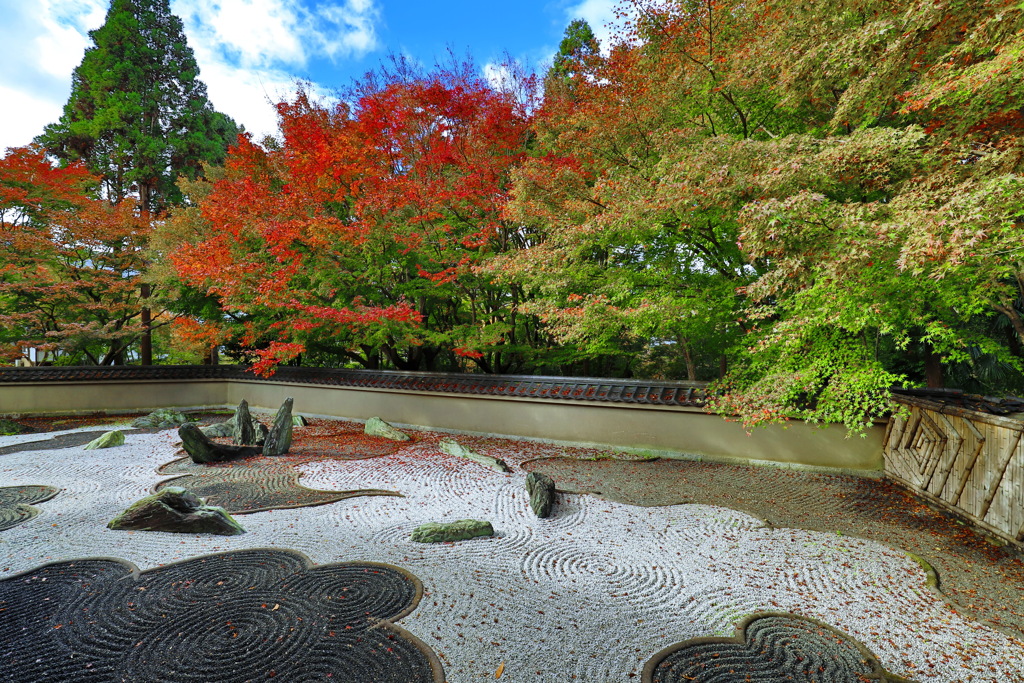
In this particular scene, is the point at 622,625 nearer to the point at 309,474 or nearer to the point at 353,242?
the point at 309,474

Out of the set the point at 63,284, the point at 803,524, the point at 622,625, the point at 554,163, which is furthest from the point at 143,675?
the point at 63,284

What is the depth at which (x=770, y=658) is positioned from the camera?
321 centimetres

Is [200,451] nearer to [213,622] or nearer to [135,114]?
[213,622]

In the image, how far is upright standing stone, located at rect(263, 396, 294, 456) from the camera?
349 inches

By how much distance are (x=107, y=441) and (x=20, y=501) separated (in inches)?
141

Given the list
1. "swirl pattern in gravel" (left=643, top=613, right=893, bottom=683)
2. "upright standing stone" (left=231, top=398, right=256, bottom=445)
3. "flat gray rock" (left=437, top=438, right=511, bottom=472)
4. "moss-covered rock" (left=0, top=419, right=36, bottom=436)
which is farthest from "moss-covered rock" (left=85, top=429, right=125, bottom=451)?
"swirl pattern in gravel" (left=643, top=613, right=893, bottom=683)

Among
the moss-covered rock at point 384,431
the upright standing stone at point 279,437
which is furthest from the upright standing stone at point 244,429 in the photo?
the moss-covered rock at point 384,431

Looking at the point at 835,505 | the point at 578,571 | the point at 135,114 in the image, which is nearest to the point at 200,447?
the point at 578,571

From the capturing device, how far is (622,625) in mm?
3582

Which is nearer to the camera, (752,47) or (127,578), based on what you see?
(127,578)

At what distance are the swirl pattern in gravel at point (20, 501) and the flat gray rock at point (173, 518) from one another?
1233 mm

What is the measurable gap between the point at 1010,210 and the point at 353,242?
31.9 ft

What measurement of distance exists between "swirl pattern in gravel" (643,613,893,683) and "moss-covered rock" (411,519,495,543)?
2.38m

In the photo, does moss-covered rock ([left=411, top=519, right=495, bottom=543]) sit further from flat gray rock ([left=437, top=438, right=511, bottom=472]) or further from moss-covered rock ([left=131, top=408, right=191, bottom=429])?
moss-covered rock ([left=131, top=408, right=191, bottom=429])
